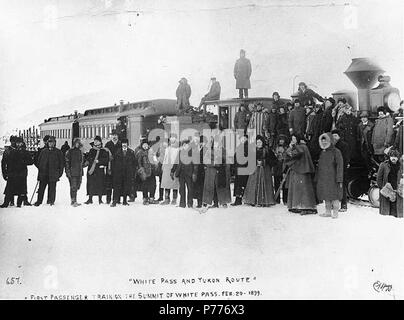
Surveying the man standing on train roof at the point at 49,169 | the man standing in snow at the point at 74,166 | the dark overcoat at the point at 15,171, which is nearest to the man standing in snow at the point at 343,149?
the man standing in snow at the point at 74,166

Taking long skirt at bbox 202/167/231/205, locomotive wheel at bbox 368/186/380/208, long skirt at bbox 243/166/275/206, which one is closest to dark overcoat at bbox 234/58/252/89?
long skirt at bbox 243/166/275/206

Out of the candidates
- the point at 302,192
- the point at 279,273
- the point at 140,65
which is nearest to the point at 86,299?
the point at 279,273

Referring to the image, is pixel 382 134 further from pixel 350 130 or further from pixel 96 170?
pixel 96 170

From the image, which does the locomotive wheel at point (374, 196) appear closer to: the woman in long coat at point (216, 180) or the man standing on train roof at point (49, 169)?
the woman in long coat at point (216, 180)

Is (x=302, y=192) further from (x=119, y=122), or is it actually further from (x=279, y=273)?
(x=119, y=122)

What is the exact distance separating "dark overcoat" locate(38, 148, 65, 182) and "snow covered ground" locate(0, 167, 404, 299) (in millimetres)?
1028

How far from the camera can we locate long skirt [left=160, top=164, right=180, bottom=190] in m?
7.17

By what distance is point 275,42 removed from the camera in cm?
712

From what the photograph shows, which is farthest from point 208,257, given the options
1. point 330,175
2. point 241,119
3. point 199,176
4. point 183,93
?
point 183,93

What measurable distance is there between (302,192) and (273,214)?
22.4 inches

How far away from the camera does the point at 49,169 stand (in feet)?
22.6

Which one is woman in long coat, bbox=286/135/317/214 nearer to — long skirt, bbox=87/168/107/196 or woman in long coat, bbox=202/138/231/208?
woman in long coat, bbox=202/138/231/208
